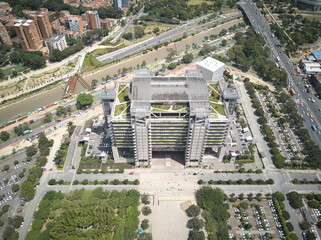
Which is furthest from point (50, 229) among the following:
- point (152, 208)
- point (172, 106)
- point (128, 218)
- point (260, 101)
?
point (260, 101)

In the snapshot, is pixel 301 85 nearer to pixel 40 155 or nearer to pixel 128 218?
pixel 128 218

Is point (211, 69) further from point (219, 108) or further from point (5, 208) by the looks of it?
point (5, 208)

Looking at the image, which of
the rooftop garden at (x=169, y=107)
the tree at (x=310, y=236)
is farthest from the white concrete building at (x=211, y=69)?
the tree at (x=310, y=236)

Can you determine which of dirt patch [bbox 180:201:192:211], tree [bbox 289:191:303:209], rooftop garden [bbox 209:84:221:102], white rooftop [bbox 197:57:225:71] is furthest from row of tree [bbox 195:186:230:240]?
white rooftop [bbox 197:57:225:71]

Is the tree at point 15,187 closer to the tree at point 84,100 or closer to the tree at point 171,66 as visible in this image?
the tree at point 84,100

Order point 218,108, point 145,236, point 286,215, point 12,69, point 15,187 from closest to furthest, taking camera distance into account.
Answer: point 145,236, point 286,215, point 15,187, point 218,108, point 12,69

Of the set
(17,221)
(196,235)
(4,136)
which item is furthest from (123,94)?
(4,136)
